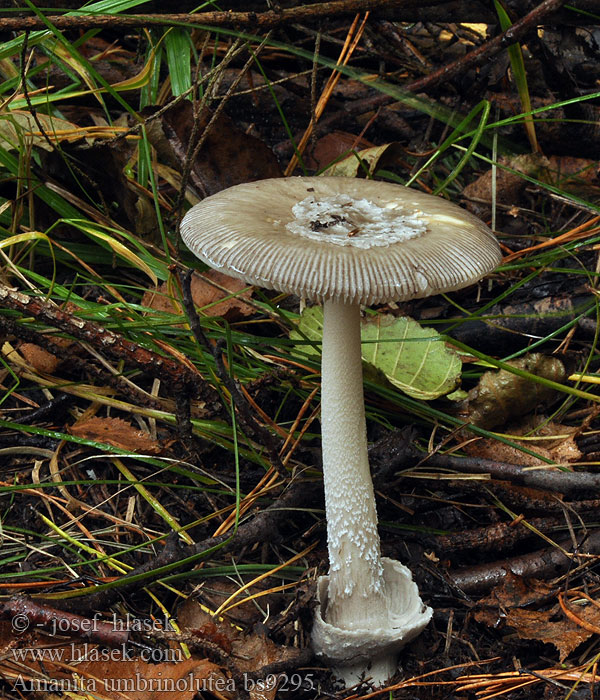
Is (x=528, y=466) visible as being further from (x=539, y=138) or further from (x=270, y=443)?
(x=539, y=138)

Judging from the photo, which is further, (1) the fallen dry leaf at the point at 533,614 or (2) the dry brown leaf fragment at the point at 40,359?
(2) the dry brown leaf fragment at the point at 40,359

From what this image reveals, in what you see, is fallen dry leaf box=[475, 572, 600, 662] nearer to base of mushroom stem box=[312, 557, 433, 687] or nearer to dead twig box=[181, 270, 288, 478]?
base of mushroom stem box=[312, 557, 433, 687]

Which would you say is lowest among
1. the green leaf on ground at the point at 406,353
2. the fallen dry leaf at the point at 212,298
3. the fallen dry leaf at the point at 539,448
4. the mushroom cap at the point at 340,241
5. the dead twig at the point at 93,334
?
the fallen dry leaf at the point at 539,448

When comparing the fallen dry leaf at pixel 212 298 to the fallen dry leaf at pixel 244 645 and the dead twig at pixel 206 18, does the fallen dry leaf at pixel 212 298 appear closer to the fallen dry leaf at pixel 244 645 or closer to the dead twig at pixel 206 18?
the dead twig at pixel 206 18

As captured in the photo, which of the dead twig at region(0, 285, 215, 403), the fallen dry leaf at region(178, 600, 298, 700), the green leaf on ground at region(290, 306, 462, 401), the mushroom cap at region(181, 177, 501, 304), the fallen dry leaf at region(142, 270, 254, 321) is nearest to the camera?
the mushroom cap at region(181, 177, 501, 304)

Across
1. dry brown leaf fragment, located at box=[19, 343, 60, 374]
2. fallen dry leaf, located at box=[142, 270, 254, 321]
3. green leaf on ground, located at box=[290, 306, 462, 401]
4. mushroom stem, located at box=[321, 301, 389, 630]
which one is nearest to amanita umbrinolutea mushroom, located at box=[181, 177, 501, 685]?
mushroom stem, located at box=[321, 301, 389, 630]

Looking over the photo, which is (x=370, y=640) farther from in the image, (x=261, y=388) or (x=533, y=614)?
(x=261, y=388)

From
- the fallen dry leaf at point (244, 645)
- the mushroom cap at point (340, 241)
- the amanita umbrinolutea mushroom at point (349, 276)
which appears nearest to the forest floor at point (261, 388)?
the fallen dry leaf at point (244, 645)
